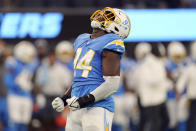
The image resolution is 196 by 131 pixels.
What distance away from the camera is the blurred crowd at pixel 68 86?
10.5 metres

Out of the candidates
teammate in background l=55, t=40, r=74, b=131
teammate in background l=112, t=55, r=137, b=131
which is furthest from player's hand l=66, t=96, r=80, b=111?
teammate in background l=55, t=40, r=74, b=131

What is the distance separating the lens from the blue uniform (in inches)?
201

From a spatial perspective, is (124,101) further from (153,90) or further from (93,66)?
(93,66)

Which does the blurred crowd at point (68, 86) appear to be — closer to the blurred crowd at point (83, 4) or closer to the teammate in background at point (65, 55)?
the teammate in background at point (65, 55)

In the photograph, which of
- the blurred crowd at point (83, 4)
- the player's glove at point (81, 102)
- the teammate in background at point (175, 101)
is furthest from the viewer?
the blurred crowd at point (83, 4)

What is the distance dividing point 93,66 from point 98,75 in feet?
0.30

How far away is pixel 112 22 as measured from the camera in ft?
17.3

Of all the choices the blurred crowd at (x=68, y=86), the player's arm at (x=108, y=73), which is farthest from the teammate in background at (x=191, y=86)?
the player's arm at (x=108, y=73)

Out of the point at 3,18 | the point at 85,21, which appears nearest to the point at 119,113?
the point at 85,21

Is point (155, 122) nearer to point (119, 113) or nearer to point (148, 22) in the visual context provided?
point (119, 113)

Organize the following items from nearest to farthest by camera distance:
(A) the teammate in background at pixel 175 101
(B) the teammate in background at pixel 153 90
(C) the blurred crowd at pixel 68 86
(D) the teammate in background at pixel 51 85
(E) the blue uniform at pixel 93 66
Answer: (E) the blue uniform at pixel 93 66, (C) the blurred crowd at pixel 68 86, (B) the teammate in background at pixel 153 90, (D) the teammate in background at pixel 51 85, (A) the teammate in background at pixel 175 101

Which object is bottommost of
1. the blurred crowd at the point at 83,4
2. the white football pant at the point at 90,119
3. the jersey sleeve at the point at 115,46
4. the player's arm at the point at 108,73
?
the white football pant at the point at 90,119

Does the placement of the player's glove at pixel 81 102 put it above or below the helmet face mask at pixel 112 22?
below

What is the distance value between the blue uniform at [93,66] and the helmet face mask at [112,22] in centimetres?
13
